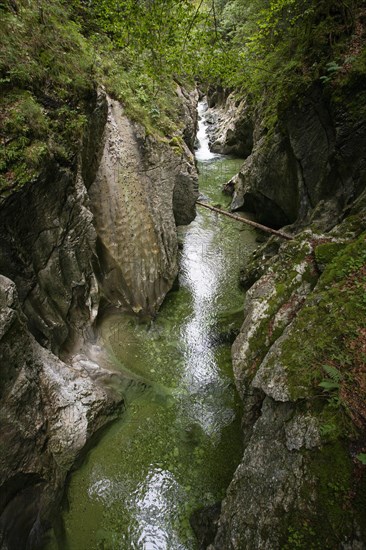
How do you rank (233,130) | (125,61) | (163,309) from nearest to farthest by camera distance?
(163,309) < (125,61) < (233,130)

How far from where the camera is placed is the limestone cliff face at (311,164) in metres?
7.80

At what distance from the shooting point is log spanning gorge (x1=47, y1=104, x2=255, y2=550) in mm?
5320

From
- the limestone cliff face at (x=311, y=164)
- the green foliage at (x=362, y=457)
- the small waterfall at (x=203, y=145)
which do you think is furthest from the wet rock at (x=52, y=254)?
the small waterfall at (x=203, y=145)

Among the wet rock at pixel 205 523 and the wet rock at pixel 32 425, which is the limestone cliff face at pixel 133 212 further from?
the wet rock at pixel 205 523

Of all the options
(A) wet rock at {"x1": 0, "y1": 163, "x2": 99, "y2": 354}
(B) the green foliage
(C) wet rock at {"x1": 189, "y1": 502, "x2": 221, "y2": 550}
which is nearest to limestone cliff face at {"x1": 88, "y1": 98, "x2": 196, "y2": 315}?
(A) wet rock at {"x1": 0, "y1": 163, "x2": 99, "y2": 354}

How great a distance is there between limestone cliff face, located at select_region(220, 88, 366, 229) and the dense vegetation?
2.20ft

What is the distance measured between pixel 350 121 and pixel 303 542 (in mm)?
8732

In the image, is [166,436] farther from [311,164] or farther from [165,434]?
[311,164]

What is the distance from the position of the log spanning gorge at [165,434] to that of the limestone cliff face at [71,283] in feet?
1.57

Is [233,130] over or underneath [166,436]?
over

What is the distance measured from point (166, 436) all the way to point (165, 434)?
0.17ft

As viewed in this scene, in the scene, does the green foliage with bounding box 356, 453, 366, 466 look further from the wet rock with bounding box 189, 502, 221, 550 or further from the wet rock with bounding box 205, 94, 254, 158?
the wet rock with bounding box 205, 94, 254, 158

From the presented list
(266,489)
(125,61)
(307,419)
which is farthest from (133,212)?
(266,489)

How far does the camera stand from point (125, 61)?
34.1 feet
